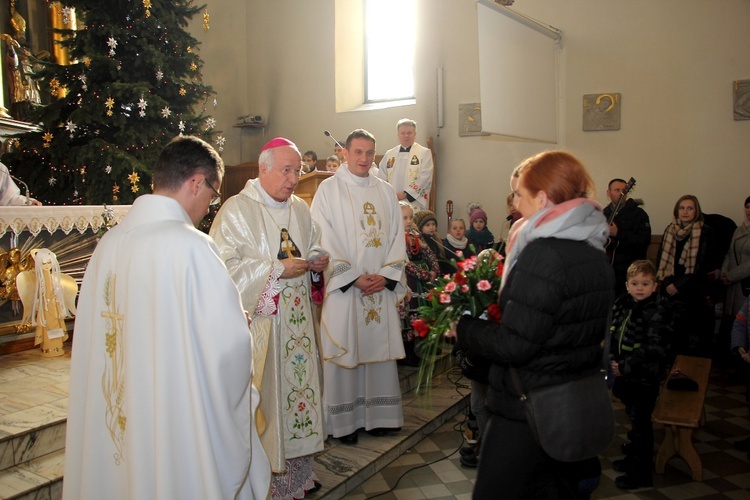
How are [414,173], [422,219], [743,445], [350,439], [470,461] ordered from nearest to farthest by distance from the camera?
[470,461], [350,439], [743,445], [422,219], [414,173]

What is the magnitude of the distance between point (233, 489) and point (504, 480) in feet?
3.14

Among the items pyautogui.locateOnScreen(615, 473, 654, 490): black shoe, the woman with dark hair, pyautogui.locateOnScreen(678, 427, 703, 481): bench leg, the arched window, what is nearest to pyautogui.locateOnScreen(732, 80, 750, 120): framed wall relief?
the woman with dark hair

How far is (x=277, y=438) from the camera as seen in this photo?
3.21m

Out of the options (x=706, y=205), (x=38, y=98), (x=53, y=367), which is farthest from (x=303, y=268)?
(x=38, y=98)

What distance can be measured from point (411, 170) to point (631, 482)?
5.59 m

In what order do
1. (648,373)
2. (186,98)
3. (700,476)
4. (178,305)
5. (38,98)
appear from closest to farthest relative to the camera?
(178,305)
(648,373)
(700,476)
(186,98)
(38,98)

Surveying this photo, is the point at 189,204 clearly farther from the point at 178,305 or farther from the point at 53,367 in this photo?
the point at 53,367

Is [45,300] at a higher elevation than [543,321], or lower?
lower

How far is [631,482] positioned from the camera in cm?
400

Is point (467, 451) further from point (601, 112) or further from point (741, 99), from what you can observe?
point (741, 99)

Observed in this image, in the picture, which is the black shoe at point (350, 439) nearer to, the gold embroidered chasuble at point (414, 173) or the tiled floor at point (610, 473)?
the tiled floor at point (610, 473)

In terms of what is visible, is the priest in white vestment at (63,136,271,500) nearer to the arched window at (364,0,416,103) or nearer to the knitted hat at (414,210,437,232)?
the knitted hat at (414,210,437,232)

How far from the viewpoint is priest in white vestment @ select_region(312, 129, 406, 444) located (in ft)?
14.4

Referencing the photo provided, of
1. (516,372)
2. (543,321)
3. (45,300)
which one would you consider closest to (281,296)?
(516,372)
